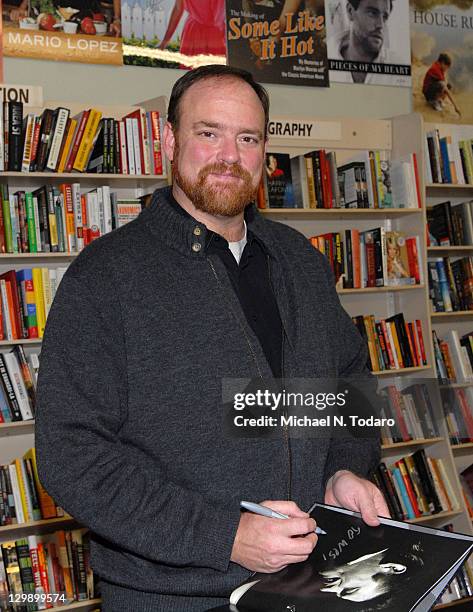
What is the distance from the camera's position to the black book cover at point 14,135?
11.4ft

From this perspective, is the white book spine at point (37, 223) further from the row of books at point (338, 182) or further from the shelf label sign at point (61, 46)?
the row of books at point (338, 182)

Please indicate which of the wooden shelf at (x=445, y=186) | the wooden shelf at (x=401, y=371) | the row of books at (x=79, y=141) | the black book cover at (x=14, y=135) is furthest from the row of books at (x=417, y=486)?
the black book cover at (x=14, y=135)

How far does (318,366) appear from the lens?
1.70 meters

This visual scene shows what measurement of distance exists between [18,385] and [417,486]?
6.92ft

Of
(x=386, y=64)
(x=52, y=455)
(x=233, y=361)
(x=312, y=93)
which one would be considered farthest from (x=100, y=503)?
(x=386, y=64)

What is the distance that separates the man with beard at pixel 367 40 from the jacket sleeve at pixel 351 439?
3139mm

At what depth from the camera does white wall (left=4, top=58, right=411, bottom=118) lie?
13.0ft

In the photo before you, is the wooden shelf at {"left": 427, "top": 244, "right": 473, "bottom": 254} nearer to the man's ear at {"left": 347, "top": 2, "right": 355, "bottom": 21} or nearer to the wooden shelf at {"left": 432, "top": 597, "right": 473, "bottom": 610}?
the man's ear at {"left": 347, "top": 2, "right": 355, "bottom": 21}

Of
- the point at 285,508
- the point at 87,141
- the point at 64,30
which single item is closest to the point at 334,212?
the point at 87,141

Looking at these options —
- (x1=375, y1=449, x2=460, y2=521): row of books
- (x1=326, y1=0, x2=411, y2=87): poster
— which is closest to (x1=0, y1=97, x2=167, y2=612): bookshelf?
(x1=326, y1=0, x2=411, y2=87): poster

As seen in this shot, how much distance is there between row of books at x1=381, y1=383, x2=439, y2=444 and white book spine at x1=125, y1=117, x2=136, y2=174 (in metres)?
1.73

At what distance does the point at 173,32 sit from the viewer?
425 cm

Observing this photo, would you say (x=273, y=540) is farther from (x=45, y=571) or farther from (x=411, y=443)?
(x=411, y=443)

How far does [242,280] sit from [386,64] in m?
3.46
